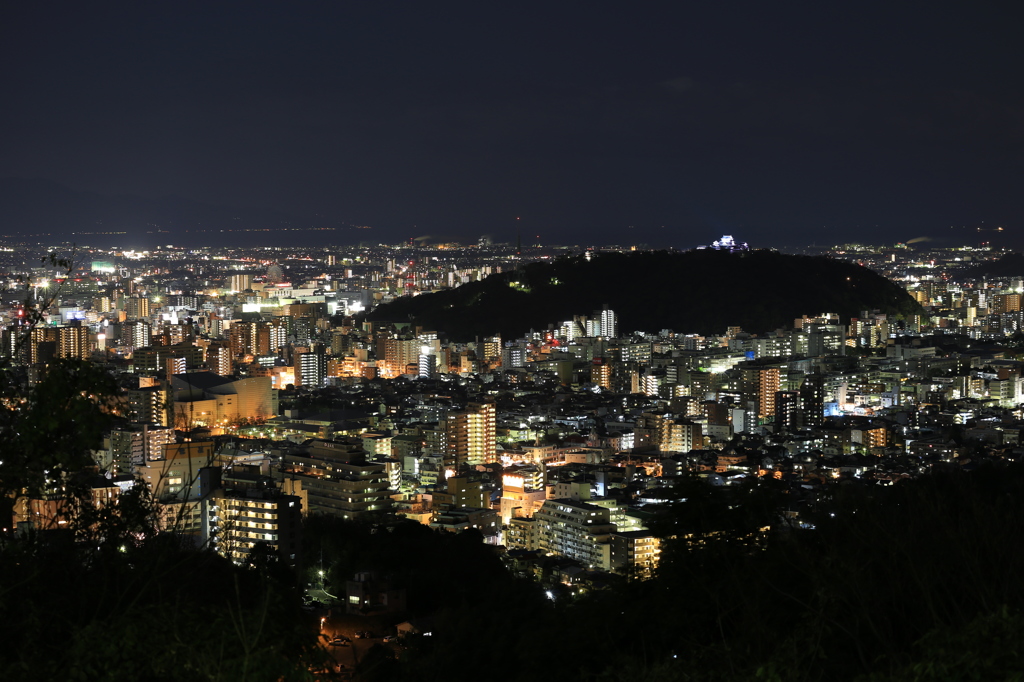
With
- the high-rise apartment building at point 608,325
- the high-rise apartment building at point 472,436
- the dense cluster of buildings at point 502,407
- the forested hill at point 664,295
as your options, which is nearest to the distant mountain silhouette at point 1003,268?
the dense cluster of buildings at point 502,407

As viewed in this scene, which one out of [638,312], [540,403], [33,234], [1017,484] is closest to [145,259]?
[33,234]

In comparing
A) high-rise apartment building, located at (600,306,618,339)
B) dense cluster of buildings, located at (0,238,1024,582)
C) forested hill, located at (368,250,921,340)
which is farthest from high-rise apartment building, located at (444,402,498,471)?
high-rise apartment building, located at (600,306,618,339)

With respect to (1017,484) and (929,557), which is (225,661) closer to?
(929,557)

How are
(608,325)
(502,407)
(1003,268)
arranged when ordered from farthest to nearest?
(1003,268), (608,325), (502,407)

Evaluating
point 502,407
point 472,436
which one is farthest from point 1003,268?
point 472,436

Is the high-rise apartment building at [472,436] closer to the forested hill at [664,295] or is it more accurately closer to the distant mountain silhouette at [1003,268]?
the forested hill at [664,295]

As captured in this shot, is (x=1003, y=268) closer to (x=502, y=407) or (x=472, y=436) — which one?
(x=502, y=407)
